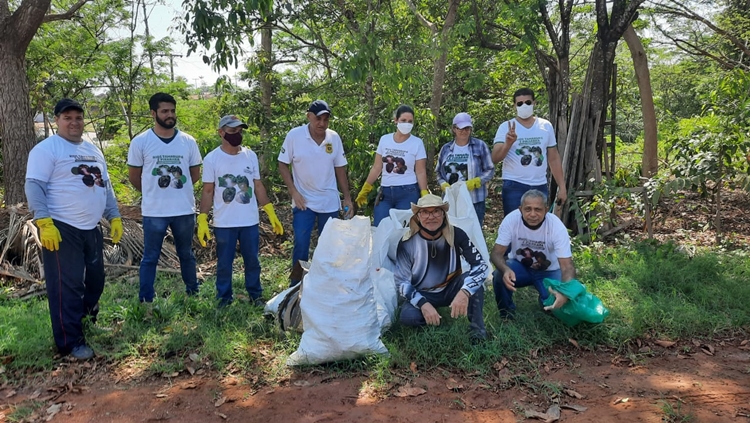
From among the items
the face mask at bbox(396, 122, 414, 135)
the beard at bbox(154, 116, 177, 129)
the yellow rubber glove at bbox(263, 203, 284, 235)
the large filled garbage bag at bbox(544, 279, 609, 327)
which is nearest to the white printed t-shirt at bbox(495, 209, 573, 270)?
the large filled garbage bag at bbox(544, 279, 609, 327)

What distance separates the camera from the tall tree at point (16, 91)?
237 inches

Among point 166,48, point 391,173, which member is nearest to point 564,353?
point 391,173

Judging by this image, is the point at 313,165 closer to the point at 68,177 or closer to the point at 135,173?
the point at 135,173

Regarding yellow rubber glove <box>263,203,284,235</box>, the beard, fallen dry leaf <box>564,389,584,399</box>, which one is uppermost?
the beard

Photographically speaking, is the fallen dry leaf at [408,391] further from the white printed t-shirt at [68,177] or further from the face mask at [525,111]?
the face mask at [525,111]

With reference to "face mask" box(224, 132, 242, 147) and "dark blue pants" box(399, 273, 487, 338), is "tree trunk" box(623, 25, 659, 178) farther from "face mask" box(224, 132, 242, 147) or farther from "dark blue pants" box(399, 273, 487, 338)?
"face mask" box(224, 132, 242, 147)

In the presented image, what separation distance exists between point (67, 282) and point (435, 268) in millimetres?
2465

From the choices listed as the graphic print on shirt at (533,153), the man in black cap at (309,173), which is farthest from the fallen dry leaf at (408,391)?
the graphic print on shirt at (533,153)

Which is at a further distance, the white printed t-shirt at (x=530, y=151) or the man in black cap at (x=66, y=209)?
the white printed t-shirt at (x=530, y=151)

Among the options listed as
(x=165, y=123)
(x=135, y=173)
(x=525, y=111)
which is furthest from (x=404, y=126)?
(x=135, y=173)

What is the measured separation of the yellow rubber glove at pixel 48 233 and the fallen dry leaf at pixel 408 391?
2310 mm

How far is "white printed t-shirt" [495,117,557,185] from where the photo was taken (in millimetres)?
4582

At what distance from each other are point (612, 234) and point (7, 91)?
7663 mm

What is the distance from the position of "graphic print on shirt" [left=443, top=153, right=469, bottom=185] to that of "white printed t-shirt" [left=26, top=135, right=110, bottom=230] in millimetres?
2828
